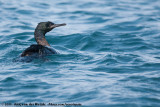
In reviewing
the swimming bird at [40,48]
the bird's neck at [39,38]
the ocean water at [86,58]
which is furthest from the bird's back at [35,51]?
the bird's neck at [39,38]

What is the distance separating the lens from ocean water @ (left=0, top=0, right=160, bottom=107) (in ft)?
24.1

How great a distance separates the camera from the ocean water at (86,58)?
7.36 m

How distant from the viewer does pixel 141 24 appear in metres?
16.6

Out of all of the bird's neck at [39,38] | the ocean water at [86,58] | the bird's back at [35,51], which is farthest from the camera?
the bird's neck at [39,38]

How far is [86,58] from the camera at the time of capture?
10688mm

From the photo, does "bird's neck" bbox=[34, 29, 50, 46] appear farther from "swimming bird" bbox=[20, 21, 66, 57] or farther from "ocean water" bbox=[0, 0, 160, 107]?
"ocean water" bbox=[0, 0, 160, 107]

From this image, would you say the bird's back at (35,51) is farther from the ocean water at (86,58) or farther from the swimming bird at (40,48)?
the ocean water at (86,58)

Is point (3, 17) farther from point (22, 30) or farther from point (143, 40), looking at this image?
point (143, 40)

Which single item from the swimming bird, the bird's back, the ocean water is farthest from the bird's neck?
the bird's back

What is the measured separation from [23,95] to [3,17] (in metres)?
11.1

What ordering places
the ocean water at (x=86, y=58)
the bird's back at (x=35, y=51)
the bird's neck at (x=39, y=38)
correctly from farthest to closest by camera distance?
the bird's neck at (x=39, y=38) → the bird's back at (x=35, y=51) → the ocean water at (x=86, y=58)

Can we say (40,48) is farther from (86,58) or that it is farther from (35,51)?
(86,58)

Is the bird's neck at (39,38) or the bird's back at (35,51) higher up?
the bird's neck at (39,38)

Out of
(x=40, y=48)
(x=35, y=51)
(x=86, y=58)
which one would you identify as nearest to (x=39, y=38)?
(x=40, y=48)
